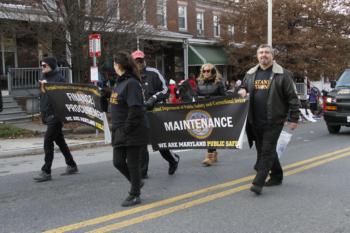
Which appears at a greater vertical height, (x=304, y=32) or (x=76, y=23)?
(x=304, y=32)

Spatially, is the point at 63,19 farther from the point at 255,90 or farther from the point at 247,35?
the point at 247,35

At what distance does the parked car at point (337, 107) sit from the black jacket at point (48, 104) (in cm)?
771

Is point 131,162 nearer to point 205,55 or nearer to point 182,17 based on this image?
point 205,55

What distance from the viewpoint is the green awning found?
26355mm

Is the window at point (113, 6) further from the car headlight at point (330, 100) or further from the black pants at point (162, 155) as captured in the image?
the black pants at point (162, 155)

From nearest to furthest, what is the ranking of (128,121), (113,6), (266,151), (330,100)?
(128,121), (266,151), (330,100), (113,6)

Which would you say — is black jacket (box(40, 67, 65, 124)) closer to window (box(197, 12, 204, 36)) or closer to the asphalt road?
the asphalt road

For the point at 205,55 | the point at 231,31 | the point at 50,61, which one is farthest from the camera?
the point at 231,31

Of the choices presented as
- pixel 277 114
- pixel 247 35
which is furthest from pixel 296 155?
pixel 247 35

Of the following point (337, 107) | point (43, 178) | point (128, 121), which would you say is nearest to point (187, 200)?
point (128, 121)

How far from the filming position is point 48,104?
747cm

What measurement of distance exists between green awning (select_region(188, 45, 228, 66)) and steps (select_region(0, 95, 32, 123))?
11494mm

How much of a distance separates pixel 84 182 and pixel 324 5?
21.6 meters

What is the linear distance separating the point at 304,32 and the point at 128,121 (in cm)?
2150
